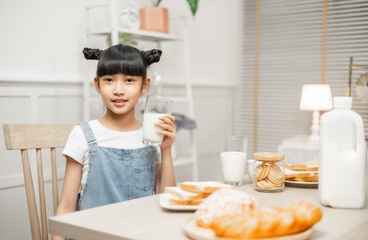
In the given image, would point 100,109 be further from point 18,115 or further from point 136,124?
point 136,124

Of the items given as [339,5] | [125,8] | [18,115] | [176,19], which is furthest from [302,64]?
[18,115]

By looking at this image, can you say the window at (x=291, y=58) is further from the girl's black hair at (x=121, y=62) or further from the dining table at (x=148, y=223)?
the dining table at (x=148, y=223)

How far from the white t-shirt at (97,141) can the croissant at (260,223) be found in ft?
2.40

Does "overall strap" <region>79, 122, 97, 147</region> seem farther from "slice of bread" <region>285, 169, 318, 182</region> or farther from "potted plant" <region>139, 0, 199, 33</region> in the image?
"potted plant" <region>139, 0, 199, 33</region>

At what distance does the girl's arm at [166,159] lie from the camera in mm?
1295

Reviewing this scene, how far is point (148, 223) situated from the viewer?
85 cm

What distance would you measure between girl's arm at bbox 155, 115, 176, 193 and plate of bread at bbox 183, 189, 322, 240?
522 mm

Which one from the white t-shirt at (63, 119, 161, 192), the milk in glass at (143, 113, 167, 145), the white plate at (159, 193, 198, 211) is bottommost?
the white plate at (159, 193, 198, 211)

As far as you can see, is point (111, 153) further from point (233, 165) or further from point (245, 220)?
point (245, 220)

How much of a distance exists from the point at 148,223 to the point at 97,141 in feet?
1.96

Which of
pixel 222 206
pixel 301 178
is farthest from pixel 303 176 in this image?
pixel 222 206

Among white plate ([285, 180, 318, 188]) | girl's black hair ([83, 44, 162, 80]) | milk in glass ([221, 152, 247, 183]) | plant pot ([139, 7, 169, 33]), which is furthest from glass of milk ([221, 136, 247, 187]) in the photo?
plant pot ([139, 7, 169, 33])

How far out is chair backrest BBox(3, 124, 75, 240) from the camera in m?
1.28

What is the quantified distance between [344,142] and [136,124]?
0.75 m
